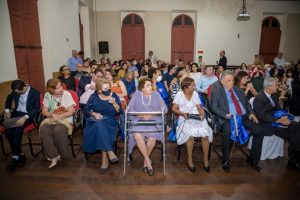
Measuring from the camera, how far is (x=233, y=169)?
10.3 feet

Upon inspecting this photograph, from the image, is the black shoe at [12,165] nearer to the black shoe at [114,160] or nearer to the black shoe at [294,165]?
the black shoe at [114,160]

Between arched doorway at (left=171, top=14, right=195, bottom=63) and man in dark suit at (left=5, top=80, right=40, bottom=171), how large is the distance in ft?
29.7

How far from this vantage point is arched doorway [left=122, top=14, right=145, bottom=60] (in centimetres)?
1118

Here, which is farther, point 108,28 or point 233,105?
point 108,28

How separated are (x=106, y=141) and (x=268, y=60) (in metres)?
11.9

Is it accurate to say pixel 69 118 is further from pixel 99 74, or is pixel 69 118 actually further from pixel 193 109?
pixel 193 109

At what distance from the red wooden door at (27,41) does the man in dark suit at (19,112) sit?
2.02 meters

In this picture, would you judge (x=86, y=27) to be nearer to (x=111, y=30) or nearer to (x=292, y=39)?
(x=111, y=30)

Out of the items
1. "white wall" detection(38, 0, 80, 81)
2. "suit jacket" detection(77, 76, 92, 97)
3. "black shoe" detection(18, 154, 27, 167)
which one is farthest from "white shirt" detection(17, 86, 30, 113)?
"white wall" detection(38, 0, 80, 81)

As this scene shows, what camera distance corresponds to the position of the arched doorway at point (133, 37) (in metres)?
11.2

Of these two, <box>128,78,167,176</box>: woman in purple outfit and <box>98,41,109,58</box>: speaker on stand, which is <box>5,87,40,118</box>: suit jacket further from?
<box>98,41,109,58</box>: speaker on stand

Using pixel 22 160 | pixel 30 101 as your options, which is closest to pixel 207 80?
pixel 30 101

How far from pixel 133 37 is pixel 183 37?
2.57 m

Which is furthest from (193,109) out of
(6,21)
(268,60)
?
(268,60)
